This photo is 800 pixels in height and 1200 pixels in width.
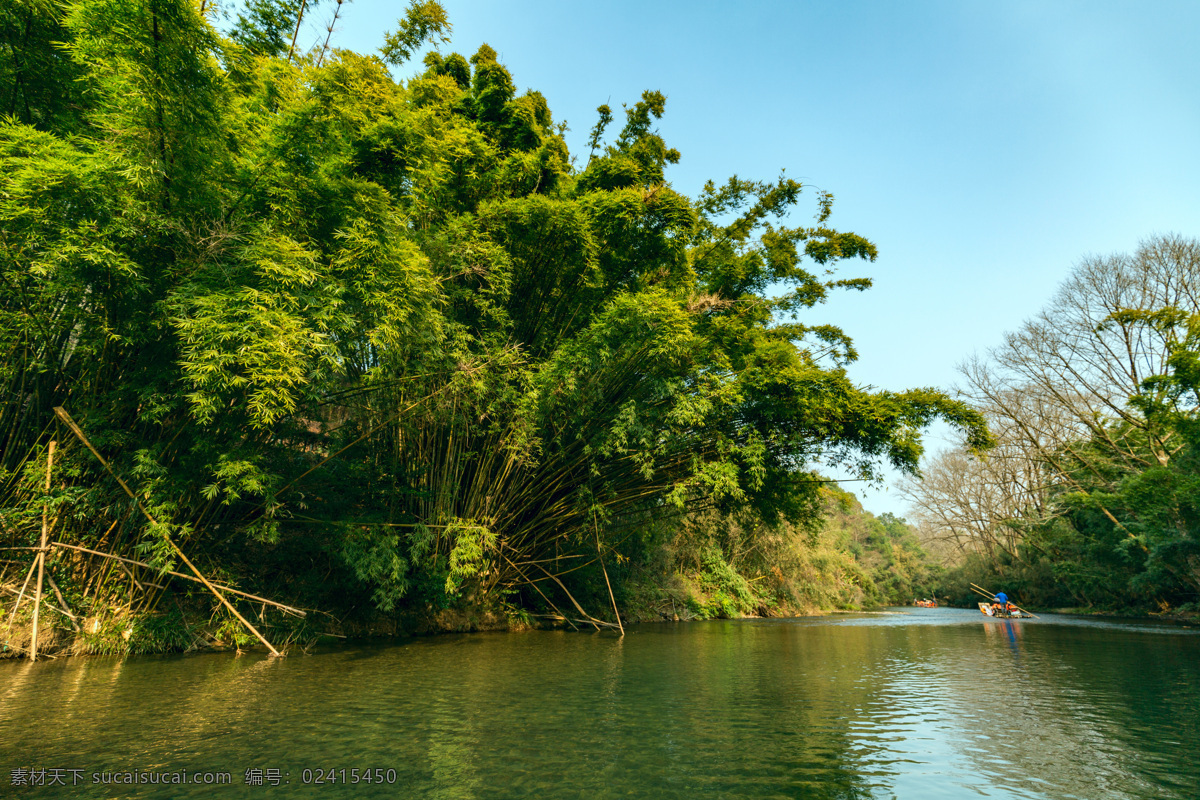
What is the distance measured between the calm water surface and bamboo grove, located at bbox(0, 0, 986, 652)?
2232mm

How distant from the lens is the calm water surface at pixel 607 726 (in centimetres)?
319

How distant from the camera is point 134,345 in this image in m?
6.94

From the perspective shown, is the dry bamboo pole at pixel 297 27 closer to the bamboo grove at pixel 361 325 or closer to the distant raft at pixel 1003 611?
the bamboo grove at pixel 361 325

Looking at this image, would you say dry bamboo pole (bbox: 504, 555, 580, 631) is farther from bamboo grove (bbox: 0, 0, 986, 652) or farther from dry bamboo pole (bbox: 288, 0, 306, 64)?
dry bamboo pole (bbox: 288, 0, 306, 64)

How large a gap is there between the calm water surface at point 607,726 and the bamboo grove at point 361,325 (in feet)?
7.32

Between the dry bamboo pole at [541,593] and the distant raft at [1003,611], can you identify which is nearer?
the dry bamboo pole at [541,593]

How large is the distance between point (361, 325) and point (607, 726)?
5476 mm

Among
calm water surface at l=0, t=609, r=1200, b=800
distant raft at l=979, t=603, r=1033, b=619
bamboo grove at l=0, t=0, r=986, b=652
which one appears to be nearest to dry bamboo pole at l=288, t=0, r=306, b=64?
bamboo grove at l=0, t=0, r=986, b=652

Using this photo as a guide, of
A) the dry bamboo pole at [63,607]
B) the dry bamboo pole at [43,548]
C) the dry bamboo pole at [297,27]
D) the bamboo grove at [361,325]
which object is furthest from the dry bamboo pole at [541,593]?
the dry bamboo pole at [297,27]

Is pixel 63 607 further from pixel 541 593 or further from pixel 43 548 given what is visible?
pixel 541 593

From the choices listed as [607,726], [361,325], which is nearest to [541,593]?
[361,325]

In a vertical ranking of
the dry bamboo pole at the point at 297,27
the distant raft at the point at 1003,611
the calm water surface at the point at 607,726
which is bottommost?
the distant raft at the point at 1003,611

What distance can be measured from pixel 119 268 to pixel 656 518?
9832mm

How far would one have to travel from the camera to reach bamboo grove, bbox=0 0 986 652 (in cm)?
607
